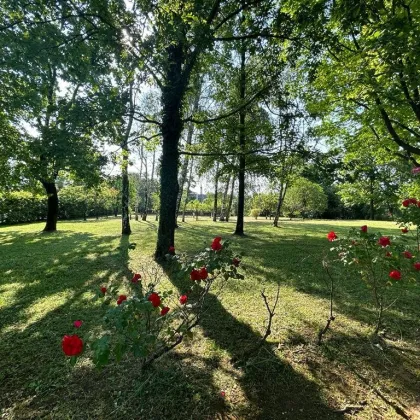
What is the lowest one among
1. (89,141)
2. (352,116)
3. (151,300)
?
(151,300)

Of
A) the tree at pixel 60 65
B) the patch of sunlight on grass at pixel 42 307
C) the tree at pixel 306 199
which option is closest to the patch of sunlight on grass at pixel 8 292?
the patch of sunlight on grass at pixel 42 307

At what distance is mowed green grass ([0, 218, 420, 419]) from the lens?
1937 millimetres

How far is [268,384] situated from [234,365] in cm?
38

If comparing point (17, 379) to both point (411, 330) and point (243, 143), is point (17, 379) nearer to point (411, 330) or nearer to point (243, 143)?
point (411, 330)

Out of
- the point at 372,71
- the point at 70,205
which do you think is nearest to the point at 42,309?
the point at 372,71

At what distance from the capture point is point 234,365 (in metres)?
2.44

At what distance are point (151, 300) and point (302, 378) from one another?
1.68 metres

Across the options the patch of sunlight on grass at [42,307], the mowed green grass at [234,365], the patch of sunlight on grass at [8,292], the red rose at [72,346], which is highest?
the red rose at [72,346]

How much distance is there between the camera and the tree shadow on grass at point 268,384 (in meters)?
1.89

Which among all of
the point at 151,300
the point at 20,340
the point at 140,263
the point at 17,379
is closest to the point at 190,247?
the point at 140,263

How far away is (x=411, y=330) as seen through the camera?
305 centimetres

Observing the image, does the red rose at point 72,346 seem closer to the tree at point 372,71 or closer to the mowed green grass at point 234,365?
the mowed green grass at point 234,365

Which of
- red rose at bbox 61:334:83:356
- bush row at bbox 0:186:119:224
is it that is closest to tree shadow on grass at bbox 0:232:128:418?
red rose at bbox 61:334:83:356

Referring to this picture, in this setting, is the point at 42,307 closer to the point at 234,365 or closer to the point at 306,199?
the point at 234,365
